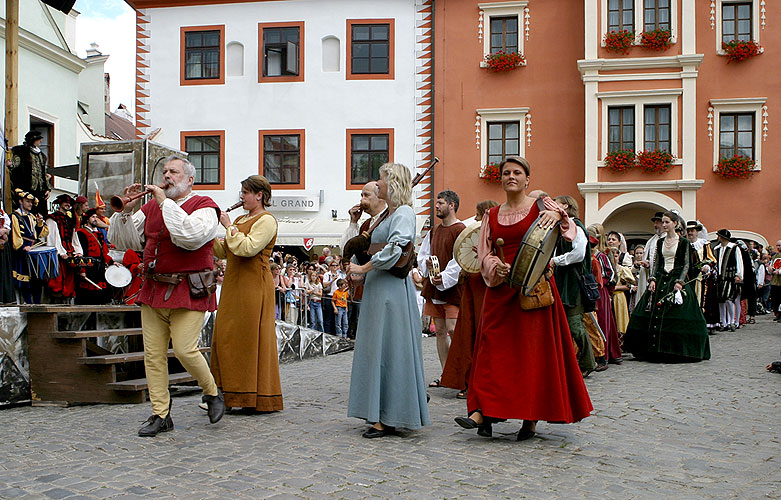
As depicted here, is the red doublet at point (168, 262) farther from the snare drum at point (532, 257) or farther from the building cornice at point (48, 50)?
the building cornice at point (48, 50)

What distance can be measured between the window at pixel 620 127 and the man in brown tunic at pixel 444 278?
1754 centimetres

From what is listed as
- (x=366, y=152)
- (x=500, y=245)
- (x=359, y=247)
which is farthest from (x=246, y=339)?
(x=366, y=152)

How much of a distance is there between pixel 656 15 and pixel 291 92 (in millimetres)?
11237

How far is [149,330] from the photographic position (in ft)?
20.0

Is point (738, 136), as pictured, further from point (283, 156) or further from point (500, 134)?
point (283, 156)

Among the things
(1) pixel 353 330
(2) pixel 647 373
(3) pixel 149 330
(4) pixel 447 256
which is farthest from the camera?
(1) pixel 353 330

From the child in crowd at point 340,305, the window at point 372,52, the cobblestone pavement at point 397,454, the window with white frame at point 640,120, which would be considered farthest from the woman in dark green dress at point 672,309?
the window at point 372,52

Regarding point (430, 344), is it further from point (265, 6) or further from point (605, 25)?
point (265, 6)

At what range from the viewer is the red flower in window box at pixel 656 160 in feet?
79.5

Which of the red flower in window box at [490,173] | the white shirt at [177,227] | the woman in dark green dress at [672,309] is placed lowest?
the woman in dark green dress at [672,309]

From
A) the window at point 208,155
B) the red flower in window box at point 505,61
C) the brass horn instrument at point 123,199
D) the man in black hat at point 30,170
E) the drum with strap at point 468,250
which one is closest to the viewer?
the brass horn instrument at point 123,199

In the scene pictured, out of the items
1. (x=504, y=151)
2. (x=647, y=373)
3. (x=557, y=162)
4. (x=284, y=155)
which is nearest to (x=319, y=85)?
(x=284, y=155)

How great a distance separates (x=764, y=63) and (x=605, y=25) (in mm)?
4757

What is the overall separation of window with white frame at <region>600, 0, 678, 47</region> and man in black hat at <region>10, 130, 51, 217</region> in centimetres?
1823
